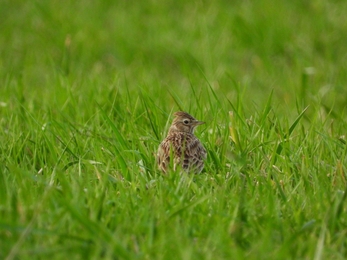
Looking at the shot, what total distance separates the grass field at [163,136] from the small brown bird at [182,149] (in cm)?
13

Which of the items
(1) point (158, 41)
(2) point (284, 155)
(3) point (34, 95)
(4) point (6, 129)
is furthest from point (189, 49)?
(2) point (284, 155)

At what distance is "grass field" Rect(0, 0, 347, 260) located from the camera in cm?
409

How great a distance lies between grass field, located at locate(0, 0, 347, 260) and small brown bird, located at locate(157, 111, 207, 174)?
131 millimetres

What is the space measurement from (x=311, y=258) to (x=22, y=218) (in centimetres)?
155

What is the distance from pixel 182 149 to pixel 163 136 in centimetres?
87

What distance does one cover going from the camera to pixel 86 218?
3957 millimetres

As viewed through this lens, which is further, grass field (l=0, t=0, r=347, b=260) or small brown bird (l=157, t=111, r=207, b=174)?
small brown bird (l=157, t=111, r=207, b=174)

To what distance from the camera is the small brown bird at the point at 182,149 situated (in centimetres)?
548

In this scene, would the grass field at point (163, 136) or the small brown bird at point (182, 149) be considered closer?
the grass field at point (163, 136)

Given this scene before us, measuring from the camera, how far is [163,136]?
6344 millimetres

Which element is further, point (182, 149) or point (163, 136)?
point (163, 136)

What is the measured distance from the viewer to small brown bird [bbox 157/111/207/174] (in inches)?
216

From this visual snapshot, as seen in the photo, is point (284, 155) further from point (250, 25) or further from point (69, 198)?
point (250, 25)

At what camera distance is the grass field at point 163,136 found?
409 centimetres
